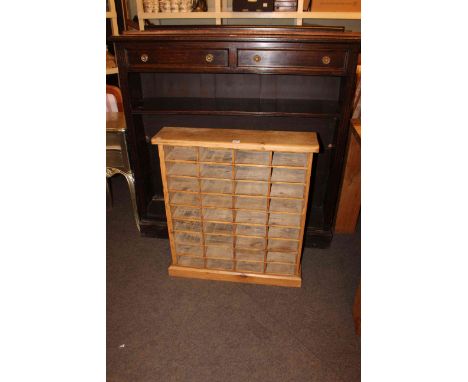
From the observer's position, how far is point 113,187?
2.51 meters

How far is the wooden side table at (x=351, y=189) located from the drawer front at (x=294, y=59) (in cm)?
37

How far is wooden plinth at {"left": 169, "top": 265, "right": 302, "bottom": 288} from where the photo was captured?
62.9 inches

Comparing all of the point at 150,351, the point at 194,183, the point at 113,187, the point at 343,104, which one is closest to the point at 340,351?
the point at 150,351

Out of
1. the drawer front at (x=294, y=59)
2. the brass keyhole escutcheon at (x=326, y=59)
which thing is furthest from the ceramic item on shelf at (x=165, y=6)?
the brass keyhole escutcheon at (x=326, y=59)

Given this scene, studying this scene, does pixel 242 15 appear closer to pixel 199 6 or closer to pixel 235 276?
Result: pixel 199 6

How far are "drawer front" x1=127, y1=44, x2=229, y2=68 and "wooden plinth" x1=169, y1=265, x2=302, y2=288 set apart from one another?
3.44 ft

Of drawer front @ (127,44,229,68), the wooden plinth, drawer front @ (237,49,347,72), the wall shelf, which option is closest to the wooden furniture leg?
the wooden plinth

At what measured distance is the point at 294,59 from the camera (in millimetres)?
1402

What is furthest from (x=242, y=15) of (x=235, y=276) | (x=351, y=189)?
(x=235, y=276)

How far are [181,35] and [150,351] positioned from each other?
140 cm

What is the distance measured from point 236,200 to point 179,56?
2.42ft

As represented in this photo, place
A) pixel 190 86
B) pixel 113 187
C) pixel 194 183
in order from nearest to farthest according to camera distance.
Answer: pixel 194 183, pixel 190 86, pixel 113 187

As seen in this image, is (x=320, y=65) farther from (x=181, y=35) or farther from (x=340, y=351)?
(x=340, y=351)

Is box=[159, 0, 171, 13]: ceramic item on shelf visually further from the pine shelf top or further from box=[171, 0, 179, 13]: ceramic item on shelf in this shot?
the pine shelf top
